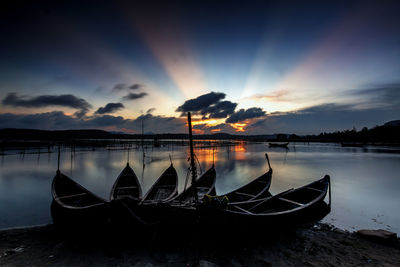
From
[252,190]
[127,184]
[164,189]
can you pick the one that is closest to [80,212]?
[164,189]

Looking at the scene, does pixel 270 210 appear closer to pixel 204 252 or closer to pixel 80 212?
pixel 204 252

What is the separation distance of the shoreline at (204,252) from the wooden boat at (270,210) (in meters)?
0.91

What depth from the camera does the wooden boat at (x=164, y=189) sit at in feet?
34.5

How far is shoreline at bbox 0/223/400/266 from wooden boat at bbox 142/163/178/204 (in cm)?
347

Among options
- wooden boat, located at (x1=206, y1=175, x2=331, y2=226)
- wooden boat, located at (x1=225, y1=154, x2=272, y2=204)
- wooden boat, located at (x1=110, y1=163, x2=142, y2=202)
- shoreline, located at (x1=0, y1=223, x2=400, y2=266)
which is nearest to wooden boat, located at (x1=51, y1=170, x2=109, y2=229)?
shoreline, located at (x1=0, y1=223, x2=400, y2=266)

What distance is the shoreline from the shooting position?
5.66m

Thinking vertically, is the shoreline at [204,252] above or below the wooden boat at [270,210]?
below

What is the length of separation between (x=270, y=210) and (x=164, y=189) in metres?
7.10

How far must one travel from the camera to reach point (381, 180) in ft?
62.4

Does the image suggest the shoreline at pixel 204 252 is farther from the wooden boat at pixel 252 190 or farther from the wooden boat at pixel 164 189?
the wooden boat at pixel 252 190

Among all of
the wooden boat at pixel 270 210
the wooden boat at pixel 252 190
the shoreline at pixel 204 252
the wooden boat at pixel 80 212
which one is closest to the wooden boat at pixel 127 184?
the wooden boat at pixel 80 212

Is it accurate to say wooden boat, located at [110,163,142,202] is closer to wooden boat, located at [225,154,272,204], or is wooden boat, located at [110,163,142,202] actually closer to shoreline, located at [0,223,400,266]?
shoreline, located at [0,223,400,266]

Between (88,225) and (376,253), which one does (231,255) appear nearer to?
(376,253)

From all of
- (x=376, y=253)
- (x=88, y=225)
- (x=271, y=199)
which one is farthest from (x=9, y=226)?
(x=376, y=253)
